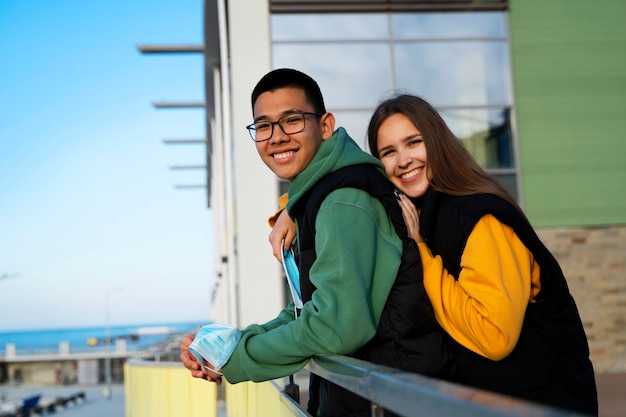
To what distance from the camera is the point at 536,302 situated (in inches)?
84.7

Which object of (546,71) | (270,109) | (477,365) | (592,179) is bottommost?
(477,365)

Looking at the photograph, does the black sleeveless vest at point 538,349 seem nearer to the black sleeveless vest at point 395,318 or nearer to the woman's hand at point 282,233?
the black sleeveless vest at point 395,318

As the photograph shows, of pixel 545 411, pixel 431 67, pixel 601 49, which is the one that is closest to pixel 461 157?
pixel 545 411

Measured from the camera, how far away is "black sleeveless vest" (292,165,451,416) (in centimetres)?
196

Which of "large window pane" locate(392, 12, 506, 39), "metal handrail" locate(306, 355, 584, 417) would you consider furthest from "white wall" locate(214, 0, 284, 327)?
"metal handrail" locate(306, 355, 584, 417)

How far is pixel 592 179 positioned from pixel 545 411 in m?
13.1

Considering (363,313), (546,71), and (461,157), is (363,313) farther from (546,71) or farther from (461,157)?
(546,71)

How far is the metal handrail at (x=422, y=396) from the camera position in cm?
90

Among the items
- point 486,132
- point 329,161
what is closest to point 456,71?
point 486,132

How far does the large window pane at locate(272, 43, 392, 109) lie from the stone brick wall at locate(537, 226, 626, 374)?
3.82 meters

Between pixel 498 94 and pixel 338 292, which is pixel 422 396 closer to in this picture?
pixel 338 292

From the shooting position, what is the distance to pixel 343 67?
12.9 metres

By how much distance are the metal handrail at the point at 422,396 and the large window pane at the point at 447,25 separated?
39.1 ft

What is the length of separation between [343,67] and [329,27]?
0.75 metres
